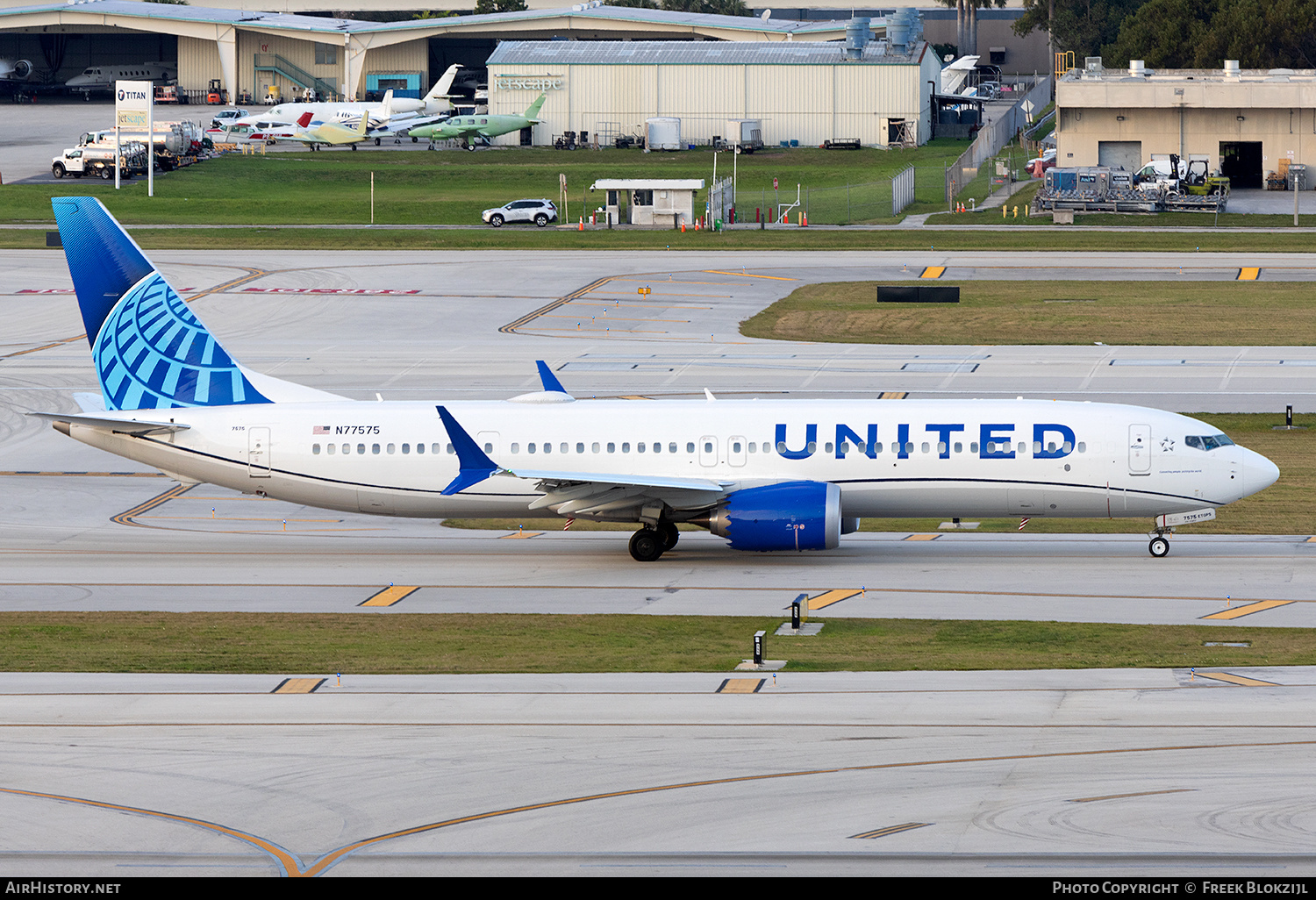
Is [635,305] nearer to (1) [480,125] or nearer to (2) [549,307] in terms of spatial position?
(2) [549,307]

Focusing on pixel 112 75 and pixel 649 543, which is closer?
pixel 649 543

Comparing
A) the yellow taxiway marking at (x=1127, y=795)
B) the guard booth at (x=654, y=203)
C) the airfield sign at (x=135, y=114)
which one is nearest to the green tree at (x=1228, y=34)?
the guard booth at (x=654, y=203)

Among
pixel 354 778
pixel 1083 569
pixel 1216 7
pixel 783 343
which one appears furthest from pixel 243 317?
pixel 1216 7

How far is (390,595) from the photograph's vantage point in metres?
36.9

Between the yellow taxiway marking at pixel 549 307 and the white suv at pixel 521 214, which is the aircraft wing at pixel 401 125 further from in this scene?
the yellow taxiway marking at pixel 549 307

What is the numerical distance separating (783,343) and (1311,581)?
37193mm

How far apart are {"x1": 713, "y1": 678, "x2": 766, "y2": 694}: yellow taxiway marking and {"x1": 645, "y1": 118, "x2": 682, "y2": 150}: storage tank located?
402ft

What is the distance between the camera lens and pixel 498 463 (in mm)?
40188

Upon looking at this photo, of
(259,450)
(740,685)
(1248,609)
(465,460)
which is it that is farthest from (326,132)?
(740,685)

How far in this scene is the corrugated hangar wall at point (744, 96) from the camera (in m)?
149

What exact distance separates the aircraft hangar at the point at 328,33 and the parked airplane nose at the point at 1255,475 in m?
143

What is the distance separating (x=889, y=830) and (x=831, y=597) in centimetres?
1434

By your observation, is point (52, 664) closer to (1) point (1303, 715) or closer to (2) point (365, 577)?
(2) point (365, 577)

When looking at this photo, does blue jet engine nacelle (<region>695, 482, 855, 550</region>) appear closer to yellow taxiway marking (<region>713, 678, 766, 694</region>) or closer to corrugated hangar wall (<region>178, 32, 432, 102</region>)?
yellow taxiway marking (<region>713, 678, 766, 694</region>)
